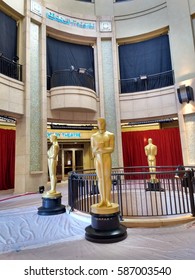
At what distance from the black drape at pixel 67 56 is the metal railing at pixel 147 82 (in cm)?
198

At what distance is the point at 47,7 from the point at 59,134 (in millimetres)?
6322

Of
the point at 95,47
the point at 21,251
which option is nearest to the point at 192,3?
the point at 95,47

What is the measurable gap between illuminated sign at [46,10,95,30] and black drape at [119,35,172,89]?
82.8 inches

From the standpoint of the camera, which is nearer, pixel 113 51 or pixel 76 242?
pixel 76 242

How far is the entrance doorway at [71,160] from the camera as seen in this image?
1138 cm

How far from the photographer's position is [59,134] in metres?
11.0

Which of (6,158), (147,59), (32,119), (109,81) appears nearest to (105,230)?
(32,119)

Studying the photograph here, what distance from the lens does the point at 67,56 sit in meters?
10.1

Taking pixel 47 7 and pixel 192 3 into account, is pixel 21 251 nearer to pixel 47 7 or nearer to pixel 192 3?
pixel 47 7

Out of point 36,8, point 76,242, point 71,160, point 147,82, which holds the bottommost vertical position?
point 76,242

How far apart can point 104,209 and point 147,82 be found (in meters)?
8.75

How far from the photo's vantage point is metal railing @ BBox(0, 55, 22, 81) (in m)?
7.62

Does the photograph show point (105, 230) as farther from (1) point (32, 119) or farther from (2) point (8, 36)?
(2) point (8, 36)

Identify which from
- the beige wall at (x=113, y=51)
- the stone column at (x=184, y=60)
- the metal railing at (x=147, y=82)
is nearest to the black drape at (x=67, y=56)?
the beige wall at (x=113, y=51)
